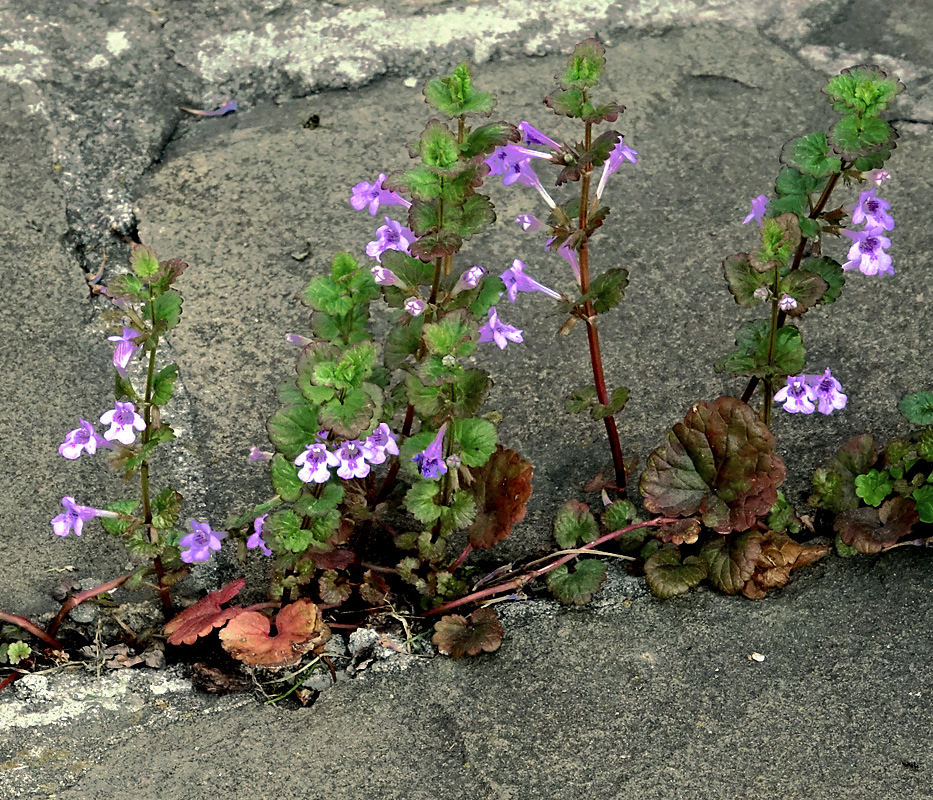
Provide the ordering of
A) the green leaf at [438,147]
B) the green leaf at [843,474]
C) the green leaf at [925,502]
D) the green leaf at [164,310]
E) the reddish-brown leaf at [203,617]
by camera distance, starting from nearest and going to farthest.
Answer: the green leaf at [438,147]
the green leaf at [164,310]
the reddish-brown leaf at [203,617]
the green leaf at [925,502]
the green leaf at [843,474]

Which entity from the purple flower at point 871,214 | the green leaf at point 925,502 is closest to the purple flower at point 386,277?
the purple flower at point 871,214

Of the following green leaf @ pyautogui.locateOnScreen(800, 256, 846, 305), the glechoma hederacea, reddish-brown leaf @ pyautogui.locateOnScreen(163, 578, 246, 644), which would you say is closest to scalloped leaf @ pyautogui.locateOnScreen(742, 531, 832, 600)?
the glechoma hederacea

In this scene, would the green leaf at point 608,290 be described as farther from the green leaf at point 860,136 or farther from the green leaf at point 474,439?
the green leaf at point 860,136

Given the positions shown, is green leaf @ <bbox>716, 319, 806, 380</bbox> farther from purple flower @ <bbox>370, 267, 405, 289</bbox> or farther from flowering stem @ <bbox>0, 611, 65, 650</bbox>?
flowering stem @ <bbox>0, 611, 65, 650</bbox>

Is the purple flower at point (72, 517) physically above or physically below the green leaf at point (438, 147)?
below

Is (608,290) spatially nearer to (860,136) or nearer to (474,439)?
(474,439)

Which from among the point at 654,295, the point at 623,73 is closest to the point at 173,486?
the point at 654,295
